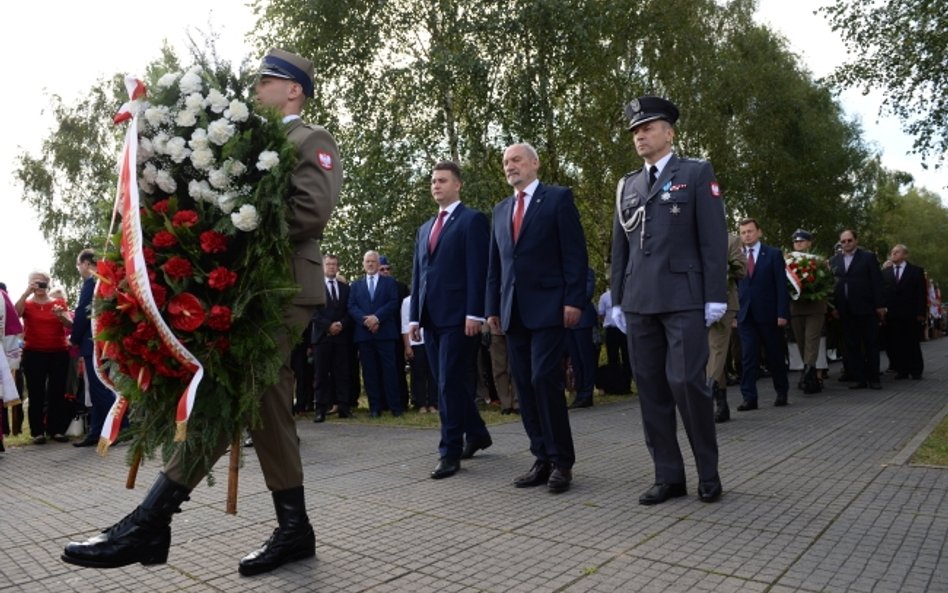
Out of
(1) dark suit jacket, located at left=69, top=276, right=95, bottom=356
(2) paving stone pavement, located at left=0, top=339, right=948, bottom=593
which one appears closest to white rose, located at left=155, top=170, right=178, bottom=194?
(2) paving stone pavement, located at left=0, top=339, right=948, bottom=593

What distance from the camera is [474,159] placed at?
869 inches

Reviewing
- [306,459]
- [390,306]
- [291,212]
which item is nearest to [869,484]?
[291,212]

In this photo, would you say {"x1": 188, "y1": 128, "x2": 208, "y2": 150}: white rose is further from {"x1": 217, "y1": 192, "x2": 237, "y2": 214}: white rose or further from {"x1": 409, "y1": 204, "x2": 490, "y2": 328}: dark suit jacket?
{"x1": 409, "y1": 204, "x2": 490, "y2": 328}: dark suit jacket

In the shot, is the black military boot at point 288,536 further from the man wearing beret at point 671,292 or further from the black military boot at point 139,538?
the man wearing beret at point 671,292

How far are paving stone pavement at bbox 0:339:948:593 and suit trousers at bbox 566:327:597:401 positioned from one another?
4029 mm

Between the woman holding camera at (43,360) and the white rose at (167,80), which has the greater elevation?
the white rose at (167,80)

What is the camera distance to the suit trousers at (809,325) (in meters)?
11.9

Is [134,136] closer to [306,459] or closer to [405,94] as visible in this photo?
[306,459]

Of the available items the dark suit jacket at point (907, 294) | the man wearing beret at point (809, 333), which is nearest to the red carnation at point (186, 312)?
the man wearing beret at point (809, 333)

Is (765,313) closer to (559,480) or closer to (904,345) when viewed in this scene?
(904,345)

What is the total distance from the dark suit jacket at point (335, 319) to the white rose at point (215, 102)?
758cm

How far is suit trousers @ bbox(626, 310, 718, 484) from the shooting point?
4.92 meters

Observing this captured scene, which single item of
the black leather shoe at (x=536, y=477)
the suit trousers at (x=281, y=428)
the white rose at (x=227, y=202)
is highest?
the white rose at (x=227, y=202)

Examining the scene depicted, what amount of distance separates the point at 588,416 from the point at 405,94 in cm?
1386
